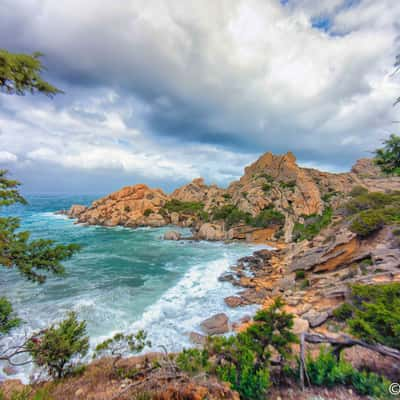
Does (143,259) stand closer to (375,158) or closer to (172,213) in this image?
(375,158)

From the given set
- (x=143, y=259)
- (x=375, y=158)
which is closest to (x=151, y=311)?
(x=143, y=259)

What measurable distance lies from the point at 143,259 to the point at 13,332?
49.3 feet

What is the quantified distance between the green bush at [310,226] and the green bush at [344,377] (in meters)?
26.6

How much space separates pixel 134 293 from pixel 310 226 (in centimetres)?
2840

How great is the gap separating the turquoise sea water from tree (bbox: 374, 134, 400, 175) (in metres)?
10.7

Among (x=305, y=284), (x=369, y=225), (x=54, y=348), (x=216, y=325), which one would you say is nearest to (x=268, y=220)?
(x=369, y=225)

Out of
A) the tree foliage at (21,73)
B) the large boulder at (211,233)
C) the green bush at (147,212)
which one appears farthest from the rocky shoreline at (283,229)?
the tree foliage at (21,73)

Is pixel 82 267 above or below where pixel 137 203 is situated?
below

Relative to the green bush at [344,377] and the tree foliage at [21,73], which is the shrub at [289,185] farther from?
the tree foliage at [21,73]

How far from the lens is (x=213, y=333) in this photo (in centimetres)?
1020

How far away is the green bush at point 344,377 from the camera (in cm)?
344

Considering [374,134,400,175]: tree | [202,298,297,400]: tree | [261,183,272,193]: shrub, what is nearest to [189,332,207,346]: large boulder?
[202,298,297,400]: tree

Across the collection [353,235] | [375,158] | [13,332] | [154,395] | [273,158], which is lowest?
[13,332]

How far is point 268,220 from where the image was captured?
122 feet
